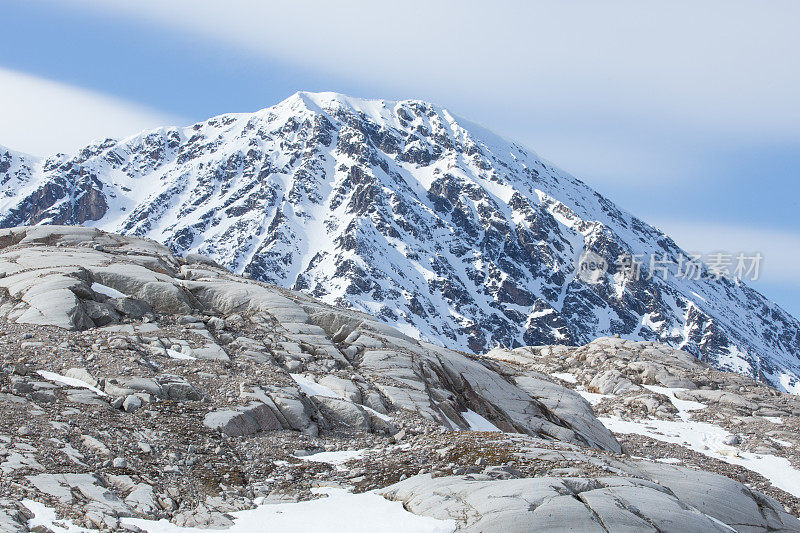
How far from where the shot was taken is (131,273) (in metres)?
29.1

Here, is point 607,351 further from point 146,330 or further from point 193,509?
point 193,509

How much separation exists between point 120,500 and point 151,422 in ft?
14.3

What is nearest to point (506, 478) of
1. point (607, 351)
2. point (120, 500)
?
point (120, 500)

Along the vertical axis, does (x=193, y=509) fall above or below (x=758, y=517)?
below

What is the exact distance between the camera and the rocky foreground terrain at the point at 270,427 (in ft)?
42.1

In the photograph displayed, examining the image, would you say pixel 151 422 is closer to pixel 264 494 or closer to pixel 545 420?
pixel 264 494

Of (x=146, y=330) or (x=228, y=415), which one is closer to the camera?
(x=228, y=415)

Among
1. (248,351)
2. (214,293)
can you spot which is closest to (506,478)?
(248,351)

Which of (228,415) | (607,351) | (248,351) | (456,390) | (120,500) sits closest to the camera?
(120,500)

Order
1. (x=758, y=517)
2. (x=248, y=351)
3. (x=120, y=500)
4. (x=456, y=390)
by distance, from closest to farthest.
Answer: (x=120, y=500) < (x=758, y=517) < (x=248, y=351) < (x=456, y=390)

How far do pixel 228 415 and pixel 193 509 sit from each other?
17.1 ft

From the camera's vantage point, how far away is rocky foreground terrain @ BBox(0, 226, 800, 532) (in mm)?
12844

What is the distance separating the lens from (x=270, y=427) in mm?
19109

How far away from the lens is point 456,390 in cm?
2909
